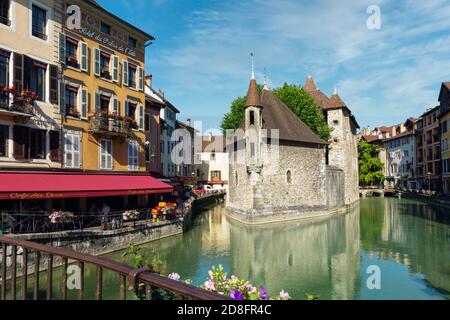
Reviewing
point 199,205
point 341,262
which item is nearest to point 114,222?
point 341,262

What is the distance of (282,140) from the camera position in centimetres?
3247

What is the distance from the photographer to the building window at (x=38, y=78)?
17.0 meters

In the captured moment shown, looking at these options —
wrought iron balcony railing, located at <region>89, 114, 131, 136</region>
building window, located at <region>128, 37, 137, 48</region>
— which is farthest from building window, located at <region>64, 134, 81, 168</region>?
building window, located at <region>128, 37, 137, 48</region>

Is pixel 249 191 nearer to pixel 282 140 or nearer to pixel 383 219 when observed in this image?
pixel 282 140

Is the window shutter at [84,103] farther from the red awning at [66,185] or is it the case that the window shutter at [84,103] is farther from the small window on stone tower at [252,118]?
the small window on stone tower at [252,118]

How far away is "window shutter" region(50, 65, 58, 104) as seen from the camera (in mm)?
17688

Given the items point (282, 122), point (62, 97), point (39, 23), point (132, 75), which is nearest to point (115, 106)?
point (132, 75)

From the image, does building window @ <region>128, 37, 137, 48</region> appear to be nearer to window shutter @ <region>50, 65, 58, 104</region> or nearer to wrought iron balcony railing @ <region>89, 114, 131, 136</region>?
wrought iron balcony railing @ <region>89, 114, 131, 136</region>

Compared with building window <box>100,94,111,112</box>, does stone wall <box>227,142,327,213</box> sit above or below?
below

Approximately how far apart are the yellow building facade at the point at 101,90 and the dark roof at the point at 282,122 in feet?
41.9

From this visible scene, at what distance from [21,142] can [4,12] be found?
19.5 ft

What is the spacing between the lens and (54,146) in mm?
17828

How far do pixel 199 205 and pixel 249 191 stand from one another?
13.2 m

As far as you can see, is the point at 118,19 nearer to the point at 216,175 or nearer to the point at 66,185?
the point at 66,185
